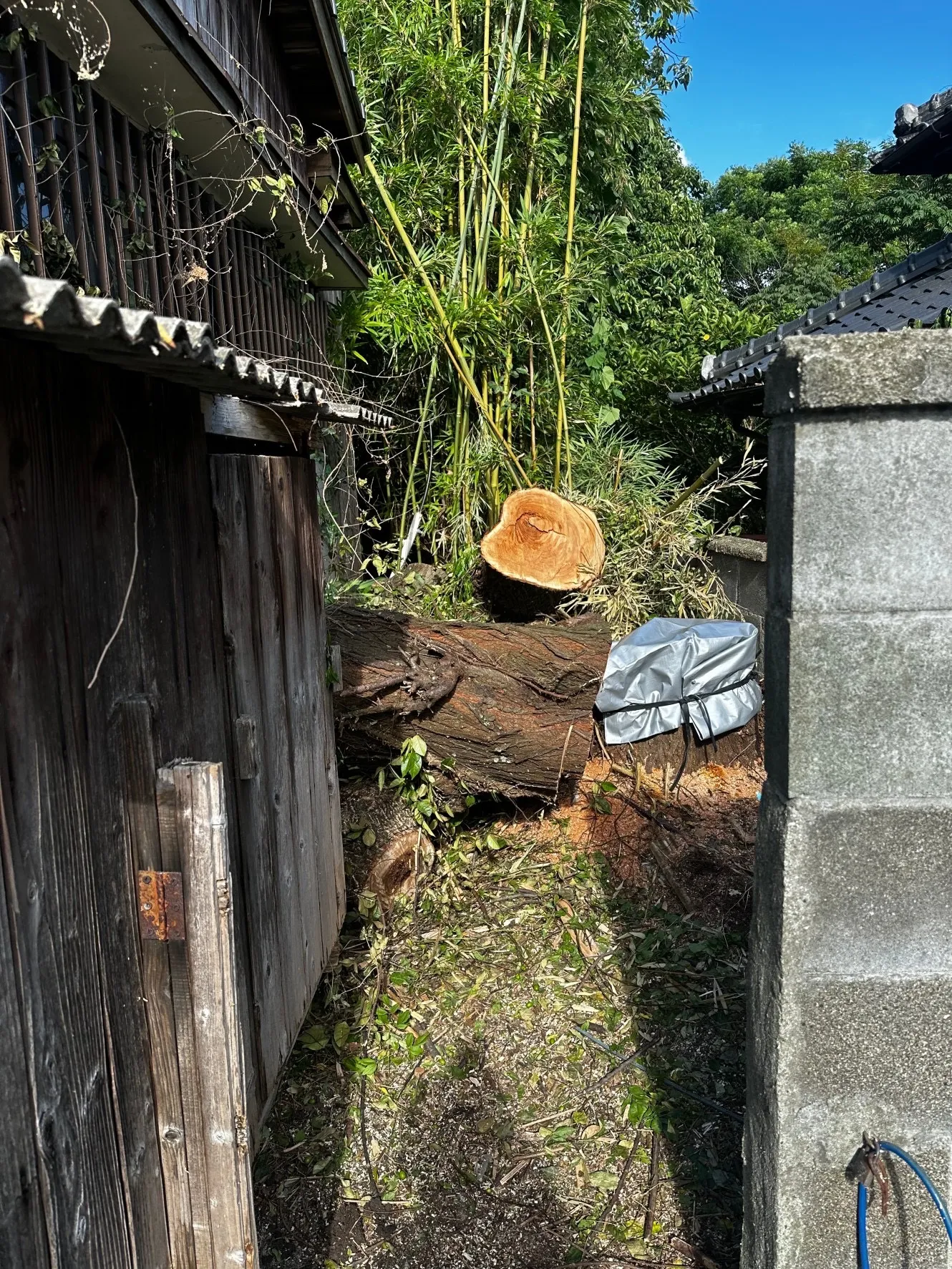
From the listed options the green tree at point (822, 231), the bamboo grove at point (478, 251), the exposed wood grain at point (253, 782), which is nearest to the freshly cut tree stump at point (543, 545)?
the bamboo grove at point (478, 251)

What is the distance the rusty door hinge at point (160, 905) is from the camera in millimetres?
1640

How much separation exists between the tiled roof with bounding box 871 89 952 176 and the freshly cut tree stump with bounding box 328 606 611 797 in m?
3.32

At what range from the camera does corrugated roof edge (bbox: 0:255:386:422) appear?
0.86 m

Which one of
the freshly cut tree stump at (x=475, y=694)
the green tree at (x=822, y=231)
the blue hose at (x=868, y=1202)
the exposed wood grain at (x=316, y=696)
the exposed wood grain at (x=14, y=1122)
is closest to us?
the exposed wood grain at (x=14, y=1122)

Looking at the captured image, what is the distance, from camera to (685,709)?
548cm

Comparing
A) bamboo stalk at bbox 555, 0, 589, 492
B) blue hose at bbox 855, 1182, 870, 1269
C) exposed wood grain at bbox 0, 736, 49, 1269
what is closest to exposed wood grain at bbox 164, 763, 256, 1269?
exposed wood grain at bbox 0, 736, 49, 1269

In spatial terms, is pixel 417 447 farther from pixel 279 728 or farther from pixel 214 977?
pixel 214 977

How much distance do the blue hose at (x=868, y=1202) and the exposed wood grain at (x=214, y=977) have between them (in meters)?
1.34

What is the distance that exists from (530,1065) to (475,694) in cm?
191

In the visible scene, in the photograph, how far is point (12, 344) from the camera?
1.25m

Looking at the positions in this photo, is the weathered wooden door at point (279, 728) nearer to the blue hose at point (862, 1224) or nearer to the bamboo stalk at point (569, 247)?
the blue hose at point (862, 1224)

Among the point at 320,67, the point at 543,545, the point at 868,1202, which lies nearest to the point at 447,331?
the point at 320,67

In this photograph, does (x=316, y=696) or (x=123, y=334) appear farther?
(x=316, y=696)

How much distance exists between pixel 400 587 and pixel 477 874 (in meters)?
2.44
